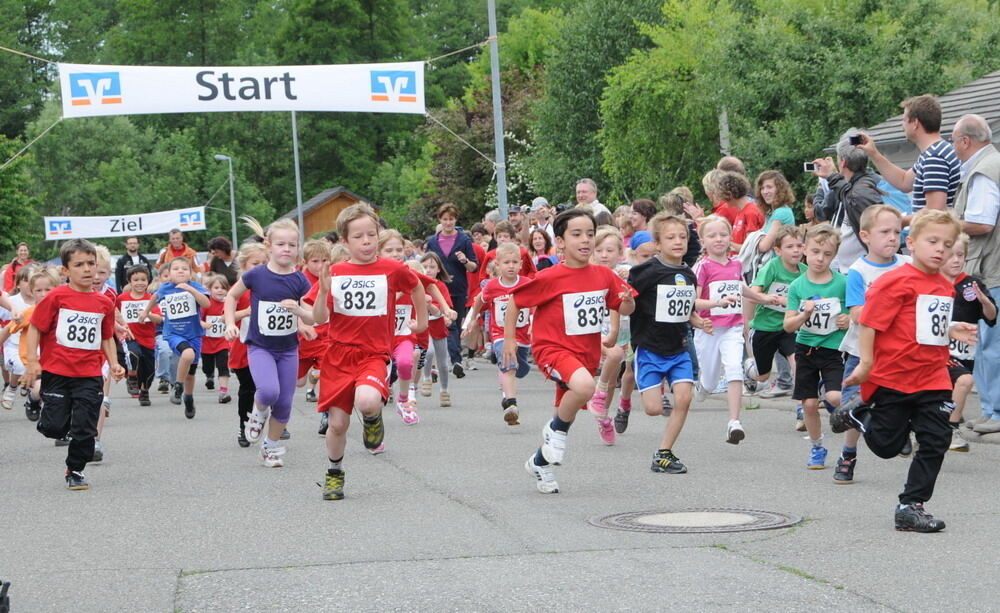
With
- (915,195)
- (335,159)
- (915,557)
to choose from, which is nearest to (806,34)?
(915,195)

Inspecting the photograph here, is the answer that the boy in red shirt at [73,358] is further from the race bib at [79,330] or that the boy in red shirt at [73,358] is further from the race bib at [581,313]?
the race bib at [581,313]

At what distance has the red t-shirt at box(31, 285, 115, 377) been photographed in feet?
32.8

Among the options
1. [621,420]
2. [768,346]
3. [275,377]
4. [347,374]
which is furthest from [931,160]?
[275,377]

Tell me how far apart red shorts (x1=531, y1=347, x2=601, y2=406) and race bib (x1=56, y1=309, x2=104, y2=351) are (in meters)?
3.21

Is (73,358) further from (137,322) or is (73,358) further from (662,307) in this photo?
(137,322)

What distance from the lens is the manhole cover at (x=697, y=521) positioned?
735 centimetres

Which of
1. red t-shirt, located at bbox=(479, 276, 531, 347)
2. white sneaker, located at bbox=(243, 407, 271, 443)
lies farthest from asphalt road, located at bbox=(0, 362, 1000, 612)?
red t-shirt, located at bbox=(479, 276, 531, 347)

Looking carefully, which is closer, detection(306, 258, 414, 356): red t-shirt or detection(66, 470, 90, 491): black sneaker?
detection(306, 258, 414, 356): red t-shirt

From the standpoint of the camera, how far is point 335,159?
85.6 meters

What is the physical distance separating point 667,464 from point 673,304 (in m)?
1.15

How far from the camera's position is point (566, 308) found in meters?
9.09

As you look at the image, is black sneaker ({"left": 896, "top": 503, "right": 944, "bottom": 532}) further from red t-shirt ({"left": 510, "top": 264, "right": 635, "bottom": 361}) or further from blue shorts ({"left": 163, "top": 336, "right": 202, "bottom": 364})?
blue shorts ({"left": 163, "top": 336, "right": 202, "bottom": 364})

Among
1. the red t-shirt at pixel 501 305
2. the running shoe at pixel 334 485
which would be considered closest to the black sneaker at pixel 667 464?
the running shoe at pixel 334 485

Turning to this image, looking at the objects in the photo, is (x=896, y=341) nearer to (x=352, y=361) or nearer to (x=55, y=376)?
(x=352, y=361)
